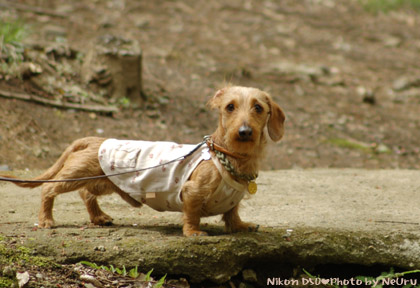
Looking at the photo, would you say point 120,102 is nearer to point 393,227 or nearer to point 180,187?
point 180,187

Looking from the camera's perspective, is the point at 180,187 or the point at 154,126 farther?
the point at 154,126

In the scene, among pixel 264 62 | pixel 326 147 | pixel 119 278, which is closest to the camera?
pixel 119 278

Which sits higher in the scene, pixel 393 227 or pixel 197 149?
pixel 197 149

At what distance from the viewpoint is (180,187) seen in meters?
4.40

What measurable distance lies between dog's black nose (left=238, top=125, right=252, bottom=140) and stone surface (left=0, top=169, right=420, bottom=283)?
2.79 feet

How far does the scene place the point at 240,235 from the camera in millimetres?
4371

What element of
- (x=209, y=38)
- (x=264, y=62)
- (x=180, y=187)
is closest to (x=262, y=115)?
(x=180, y=187)

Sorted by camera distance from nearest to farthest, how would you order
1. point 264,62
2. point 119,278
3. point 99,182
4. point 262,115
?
1. point 119,278
2. point 262,115
3. point 99,182
4. point 264,62

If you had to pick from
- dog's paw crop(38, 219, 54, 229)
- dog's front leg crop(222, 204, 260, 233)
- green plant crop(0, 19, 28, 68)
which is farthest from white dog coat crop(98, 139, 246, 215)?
green plant crop(0, 19, 28, 68)

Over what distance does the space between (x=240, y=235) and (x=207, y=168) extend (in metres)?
0.62

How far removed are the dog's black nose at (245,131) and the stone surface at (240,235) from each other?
85 centimetres

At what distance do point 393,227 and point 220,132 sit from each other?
1.79m

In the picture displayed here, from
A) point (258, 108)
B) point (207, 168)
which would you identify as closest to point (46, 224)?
point (207, 168)

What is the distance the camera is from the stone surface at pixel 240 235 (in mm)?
4039
